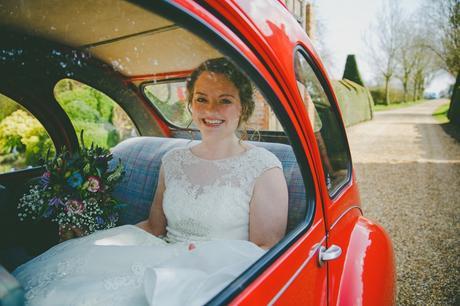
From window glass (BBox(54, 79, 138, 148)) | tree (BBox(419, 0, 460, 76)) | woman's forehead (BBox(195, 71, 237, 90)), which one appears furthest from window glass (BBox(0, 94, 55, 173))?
tree (BBox(419, 0, 460, 76))

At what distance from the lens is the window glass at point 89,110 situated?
2568mm

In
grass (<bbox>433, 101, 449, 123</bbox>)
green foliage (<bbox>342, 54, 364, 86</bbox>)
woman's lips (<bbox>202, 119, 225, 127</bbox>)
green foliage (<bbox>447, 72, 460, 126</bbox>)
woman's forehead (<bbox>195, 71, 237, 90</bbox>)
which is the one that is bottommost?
grass (<bbox>433, 101, 449, 123</bbox>)

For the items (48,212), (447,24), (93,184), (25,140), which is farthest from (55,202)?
(447,24)

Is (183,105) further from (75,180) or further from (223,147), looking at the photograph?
(75,180)

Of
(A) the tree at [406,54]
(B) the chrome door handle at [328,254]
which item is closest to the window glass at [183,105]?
(B) the chrome door handle at [328,254]

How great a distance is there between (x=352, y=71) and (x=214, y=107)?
85.2 feet

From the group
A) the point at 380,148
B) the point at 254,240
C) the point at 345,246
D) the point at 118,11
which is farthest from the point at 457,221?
the point at 380,148

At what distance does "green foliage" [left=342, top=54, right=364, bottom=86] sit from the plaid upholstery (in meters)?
24.5

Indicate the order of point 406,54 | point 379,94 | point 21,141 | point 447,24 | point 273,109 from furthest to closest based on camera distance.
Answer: point 379,94 < point 406,54 < point 447,24 < point 21,141 < point 273,109

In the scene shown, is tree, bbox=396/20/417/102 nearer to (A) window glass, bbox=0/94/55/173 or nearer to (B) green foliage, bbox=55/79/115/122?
(B) green foliage, bbox=55/79/115/122

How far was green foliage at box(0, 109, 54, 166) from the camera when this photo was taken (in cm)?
242

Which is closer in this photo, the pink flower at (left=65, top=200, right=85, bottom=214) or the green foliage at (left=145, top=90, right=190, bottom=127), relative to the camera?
the pink flower at (left=65, top=200, right=85, bottom=214)

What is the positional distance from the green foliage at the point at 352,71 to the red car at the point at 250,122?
80.8 feet

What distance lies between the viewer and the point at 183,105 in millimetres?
2203
